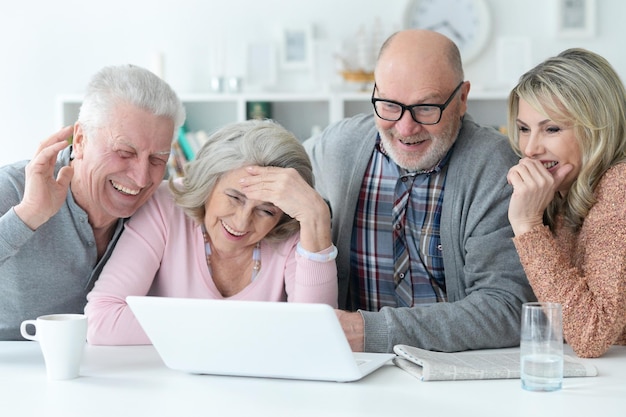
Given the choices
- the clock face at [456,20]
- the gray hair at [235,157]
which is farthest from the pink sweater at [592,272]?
the clock face at [456,20]

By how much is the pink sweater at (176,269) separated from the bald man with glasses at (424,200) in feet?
0.72

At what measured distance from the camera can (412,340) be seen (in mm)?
2006

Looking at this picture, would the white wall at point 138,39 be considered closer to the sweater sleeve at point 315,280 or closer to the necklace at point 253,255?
the necklace at point 253,255

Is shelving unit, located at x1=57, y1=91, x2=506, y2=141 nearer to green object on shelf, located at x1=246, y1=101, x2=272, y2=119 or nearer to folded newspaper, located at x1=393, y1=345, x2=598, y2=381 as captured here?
green object on shelf, located at x1=246, y1=101, x2=272, y2=119

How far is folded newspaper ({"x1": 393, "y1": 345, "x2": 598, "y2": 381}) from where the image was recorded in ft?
5.47

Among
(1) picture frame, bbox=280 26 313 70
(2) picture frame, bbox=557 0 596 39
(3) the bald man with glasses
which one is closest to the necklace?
(3) the bald man with glasses

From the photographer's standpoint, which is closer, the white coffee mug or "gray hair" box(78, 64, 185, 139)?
the white coffee mug

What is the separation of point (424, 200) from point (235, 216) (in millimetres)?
537

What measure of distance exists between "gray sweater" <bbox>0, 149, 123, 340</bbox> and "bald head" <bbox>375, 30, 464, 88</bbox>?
0.89 metres

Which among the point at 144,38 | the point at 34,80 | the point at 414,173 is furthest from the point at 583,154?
the point at 34,80

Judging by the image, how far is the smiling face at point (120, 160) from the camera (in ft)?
7.02

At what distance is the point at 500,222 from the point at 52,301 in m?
1.16

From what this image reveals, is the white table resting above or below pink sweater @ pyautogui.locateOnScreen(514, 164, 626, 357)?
below

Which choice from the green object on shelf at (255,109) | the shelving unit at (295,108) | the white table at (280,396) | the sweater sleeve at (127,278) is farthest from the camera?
the green object on shelf at (255,109)
